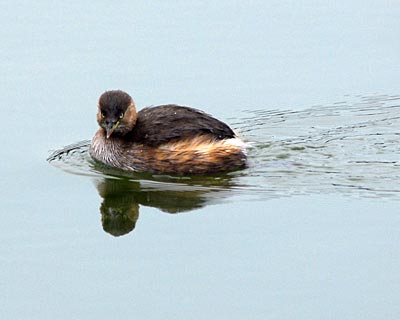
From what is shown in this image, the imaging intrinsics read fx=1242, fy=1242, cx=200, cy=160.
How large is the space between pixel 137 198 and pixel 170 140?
0.78 meters

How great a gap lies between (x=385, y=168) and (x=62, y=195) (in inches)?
107

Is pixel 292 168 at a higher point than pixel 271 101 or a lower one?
lower

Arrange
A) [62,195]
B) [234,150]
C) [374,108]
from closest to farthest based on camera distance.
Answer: [62,195] → [234,150] → [374,108]

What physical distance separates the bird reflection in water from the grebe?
260 mm

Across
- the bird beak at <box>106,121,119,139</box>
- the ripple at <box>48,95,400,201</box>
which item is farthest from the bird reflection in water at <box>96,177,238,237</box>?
the bird beak at <box>106,121,119,139</box>

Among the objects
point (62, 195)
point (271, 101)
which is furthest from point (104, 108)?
point (271, 101)

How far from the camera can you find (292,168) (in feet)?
34.7

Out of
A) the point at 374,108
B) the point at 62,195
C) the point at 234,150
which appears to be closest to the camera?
the point at 62,195

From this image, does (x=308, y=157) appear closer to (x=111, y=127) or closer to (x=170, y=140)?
(x=170, y=140)

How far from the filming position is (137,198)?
10.0 m

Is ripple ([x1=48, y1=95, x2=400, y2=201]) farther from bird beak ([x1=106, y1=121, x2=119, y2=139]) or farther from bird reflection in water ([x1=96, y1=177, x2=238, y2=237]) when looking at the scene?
bird beak ([x1=106, y1=121, x2=119, y2=139])

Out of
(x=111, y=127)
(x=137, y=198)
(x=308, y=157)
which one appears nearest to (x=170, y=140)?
(x=111, y=127)

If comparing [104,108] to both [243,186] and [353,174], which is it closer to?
[243,186]

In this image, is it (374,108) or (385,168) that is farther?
(374,108)
